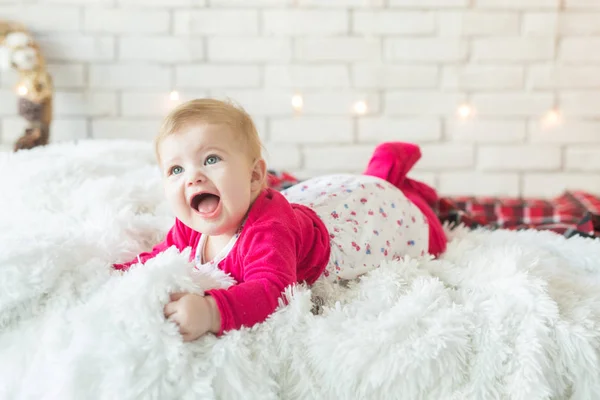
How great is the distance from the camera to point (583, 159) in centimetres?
214

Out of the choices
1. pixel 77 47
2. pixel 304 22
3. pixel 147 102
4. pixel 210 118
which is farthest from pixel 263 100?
pixel 210 118

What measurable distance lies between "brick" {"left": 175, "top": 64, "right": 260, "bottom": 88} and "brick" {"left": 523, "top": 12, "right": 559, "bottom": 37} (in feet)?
3.06

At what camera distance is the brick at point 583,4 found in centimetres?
205

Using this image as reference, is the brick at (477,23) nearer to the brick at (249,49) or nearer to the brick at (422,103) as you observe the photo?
the brick at (422,103)

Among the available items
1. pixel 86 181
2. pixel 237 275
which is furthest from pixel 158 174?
pixel 237 275

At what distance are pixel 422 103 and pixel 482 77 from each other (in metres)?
0.22

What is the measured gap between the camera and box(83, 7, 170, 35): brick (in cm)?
204

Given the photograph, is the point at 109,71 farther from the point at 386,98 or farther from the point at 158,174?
the point at 386,98

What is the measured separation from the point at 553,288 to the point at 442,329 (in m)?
0.26

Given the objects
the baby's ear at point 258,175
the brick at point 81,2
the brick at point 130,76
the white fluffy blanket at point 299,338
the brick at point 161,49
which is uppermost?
the brick at point 81,2

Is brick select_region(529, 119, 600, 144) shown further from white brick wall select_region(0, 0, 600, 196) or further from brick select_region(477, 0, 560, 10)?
brick select_region(477, 0, 560, 10)

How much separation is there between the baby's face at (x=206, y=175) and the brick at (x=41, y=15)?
135 cm

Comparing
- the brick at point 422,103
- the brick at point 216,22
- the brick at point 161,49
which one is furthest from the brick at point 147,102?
the brick at point 422,103

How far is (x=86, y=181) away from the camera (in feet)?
4.19
